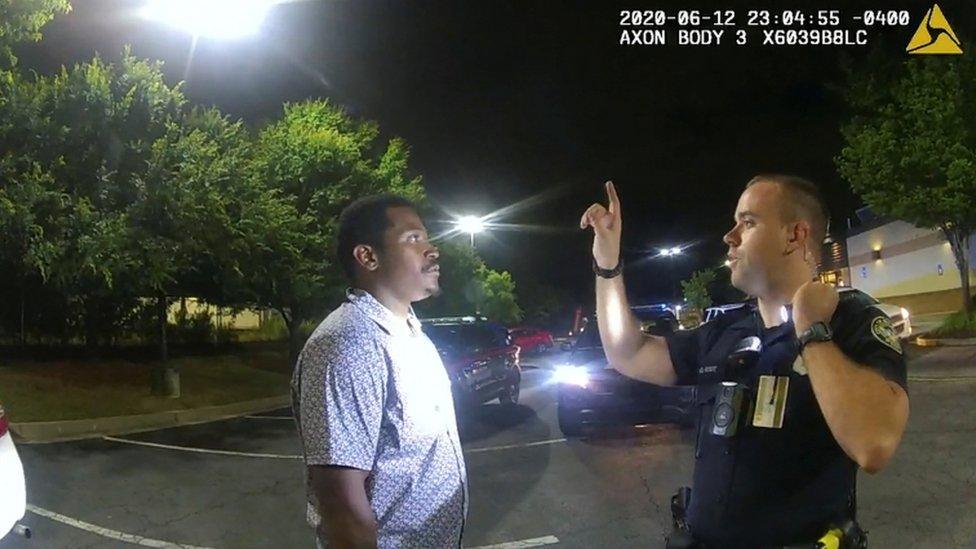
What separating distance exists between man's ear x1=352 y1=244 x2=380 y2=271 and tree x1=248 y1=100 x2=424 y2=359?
53.1 feet

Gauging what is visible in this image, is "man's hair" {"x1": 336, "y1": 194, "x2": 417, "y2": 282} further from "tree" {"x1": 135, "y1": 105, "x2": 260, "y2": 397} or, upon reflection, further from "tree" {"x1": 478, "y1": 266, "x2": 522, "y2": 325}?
"tree" {"x1": 478, "y1": 266, "x2": 522, "y2": 325}

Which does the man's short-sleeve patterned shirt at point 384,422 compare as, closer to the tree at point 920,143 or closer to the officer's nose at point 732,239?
the officer's nose at point 732,239

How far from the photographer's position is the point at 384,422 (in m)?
2.17

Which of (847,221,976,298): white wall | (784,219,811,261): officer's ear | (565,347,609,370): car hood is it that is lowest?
(565,347,609,370): car hood

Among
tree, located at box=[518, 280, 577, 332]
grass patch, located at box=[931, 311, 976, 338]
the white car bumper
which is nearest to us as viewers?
the white car bumper

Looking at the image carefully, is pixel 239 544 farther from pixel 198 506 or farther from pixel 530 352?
pixel 530 352

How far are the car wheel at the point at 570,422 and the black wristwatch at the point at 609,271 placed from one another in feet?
22.3

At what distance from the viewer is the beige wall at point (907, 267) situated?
35656 mm

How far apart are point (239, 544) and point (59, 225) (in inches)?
371

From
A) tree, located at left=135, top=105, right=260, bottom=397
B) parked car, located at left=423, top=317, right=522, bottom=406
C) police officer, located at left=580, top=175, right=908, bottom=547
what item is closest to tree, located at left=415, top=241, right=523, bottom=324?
tree, located at left=135, top=105, right=260, bottom=397

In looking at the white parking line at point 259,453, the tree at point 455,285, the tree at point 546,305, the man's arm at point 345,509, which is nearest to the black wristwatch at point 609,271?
the man's arm at point 345,509

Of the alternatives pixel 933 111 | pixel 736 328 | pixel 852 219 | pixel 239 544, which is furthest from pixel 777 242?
pixel 852 219

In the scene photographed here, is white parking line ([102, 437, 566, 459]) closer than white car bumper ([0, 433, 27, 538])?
No

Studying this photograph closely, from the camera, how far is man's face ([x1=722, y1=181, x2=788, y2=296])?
2.21 m
